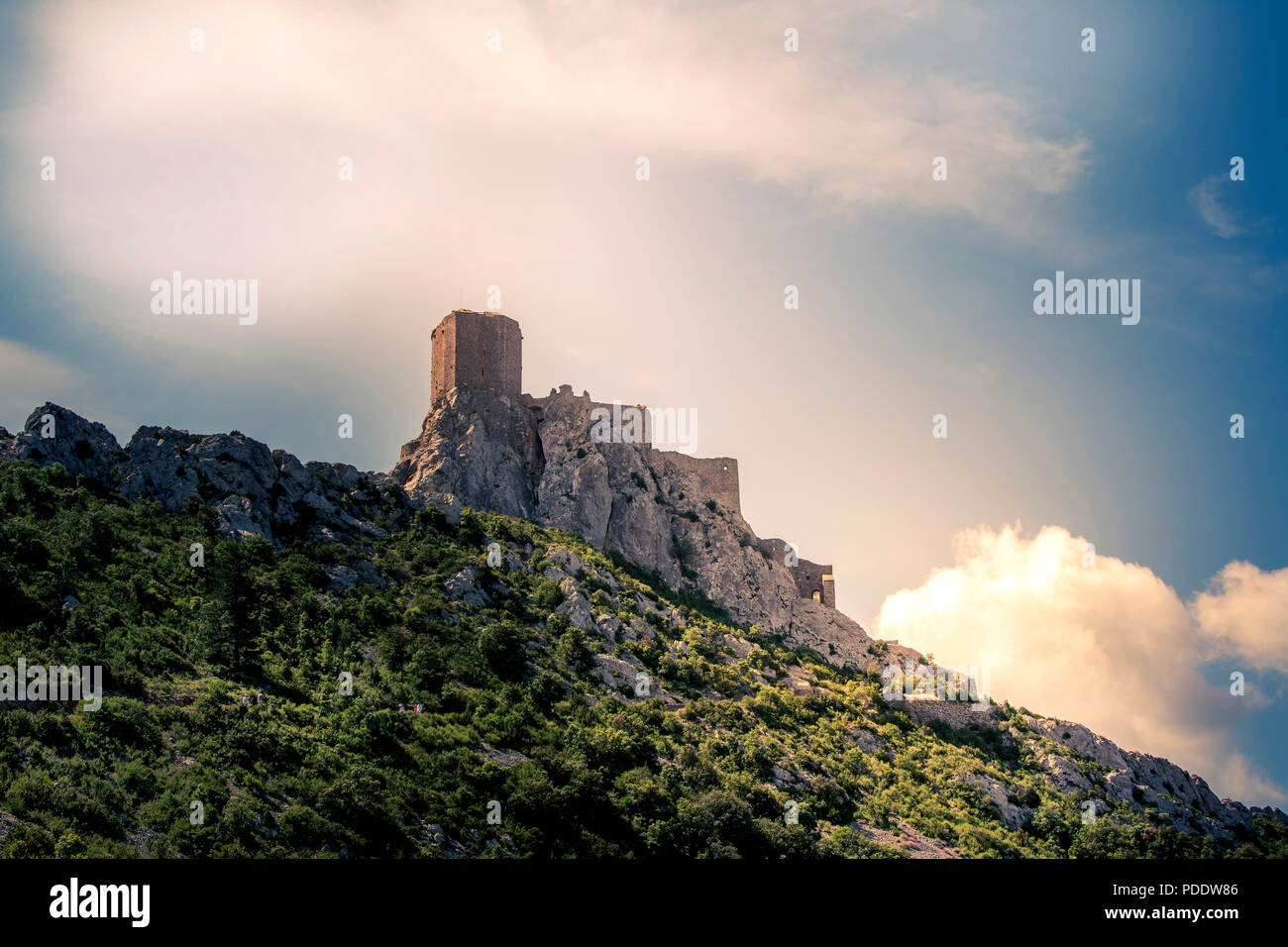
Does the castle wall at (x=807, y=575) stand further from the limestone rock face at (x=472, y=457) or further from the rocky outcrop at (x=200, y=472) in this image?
the rocky outcrop at (x=200, y=472)

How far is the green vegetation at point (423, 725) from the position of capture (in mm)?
38688

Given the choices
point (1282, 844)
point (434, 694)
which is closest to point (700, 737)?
point (434, 694)

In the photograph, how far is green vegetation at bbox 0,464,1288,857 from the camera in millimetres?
38688

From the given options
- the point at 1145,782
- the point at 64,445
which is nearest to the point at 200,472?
the point at 64,445

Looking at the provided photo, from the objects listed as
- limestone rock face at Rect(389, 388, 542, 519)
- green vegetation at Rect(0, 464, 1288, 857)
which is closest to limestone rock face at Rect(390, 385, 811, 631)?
limestone rock face at Rect(389, 388, 542, 519)

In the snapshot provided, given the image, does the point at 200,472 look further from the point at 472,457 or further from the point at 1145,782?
the point at 1145,782

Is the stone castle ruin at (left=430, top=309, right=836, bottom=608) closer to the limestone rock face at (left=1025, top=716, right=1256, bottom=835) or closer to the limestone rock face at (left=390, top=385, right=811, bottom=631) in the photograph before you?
the limestone rock face at (left=390, top=385, right=811, bottom=631)

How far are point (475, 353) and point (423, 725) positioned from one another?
116ft

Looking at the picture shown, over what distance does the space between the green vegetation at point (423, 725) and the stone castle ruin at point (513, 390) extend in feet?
35.7

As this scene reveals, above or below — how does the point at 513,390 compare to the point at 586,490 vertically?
above

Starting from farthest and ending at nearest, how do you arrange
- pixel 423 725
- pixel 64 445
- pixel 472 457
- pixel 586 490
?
pixel 586 490
pixel 472 457
pixel 64 445
pixel 423 725

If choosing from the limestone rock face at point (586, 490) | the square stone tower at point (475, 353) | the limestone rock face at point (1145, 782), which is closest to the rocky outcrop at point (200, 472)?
the limestone rock face at point (586, 490)

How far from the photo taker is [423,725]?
1951 inches

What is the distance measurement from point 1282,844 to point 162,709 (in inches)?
2653
